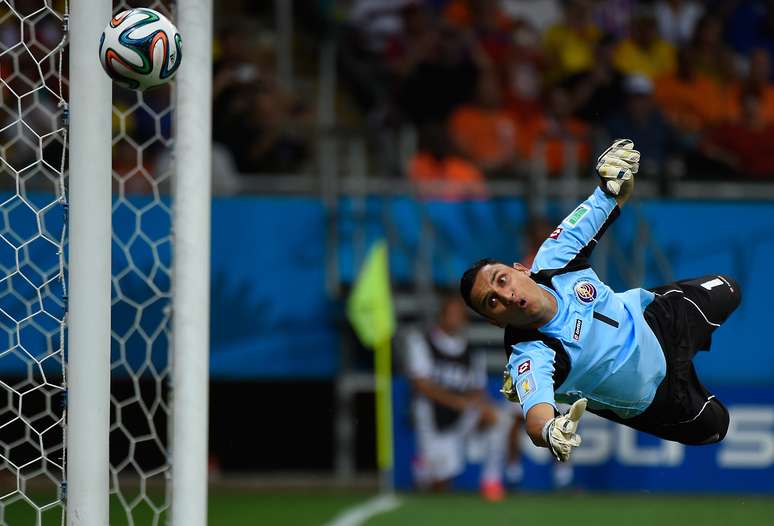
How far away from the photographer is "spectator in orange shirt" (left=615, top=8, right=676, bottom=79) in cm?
1293

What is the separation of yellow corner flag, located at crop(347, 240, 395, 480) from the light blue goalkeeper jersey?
4.97 meters

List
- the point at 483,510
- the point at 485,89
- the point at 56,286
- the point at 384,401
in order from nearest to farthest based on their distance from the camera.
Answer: the point at 56,286 < the point at 483,510 < the point at 384,401 < the point at 485,89

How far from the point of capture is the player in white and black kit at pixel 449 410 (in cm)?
1127

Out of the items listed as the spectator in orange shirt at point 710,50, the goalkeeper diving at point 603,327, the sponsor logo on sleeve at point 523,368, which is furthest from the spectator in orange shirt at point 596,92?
the sponsor logo on sleeve at point 523,368

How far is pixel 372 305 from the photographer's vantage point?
11.2 metres

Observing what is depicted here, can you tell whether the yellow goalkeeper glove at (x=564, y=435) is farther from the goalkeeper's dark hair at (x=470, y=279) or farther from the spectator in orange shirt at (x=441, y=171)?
the spectator in orange shirt at (x=441, y=171)

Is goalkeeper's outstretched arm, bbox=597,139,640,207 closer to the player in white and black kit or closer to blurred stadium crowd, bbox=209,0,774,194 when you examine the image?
the player in white and black kit

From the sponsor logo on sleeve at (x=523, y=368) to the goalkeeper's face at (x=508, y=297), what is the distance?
24cm

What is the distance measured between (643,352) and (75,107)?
2.81 meters

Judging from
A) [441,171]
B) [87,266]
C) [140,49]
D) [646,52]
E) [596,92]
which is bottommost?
[87,266]

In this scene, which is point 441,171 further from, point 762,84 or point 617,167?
point 617,167

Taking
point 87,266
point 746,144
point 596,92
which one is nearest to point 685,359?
point 87,266

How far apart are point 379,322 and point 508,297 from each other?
5.59m

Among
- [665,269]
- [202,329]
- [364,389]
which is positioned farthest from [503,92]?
[202,329]
